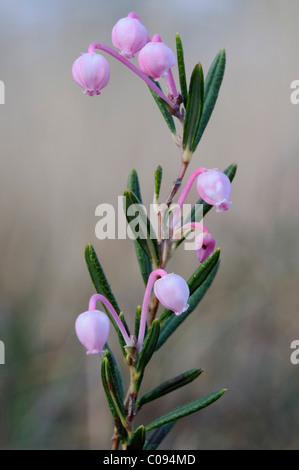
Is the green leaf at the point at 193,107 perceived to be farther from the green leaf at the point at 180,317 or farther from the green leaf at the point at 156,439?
the green leaf at the point at 156,439

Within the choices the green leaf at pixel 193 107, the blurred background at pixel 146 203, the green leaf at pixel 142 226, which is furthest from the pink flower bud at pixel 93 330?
the blurred background at pixel 146 203

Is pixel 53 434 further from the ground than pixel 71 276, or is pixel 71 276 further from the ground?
pixel 71 276

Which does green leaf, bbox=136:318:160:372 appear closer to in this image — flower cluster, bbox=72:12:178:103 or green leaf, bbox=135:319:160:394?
green leaf, bbox=135:319:160:394

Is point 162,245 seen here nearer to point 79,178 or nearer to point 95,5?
point 79,178

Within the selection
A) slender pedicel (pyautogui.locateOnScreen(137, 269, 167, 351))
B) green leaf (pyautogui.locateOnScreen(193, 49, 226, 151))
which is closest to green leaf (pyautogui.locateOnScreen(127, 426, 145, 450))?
slender pedicel (pyautogui.locateOnScreen(137, 269, 167, 351))

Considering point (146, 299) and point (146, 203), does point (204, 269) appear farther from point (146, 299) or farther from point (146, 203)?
point (146, 203)

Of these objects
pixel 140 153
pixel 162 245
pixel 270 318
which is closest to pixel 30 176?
pixel 140 153
